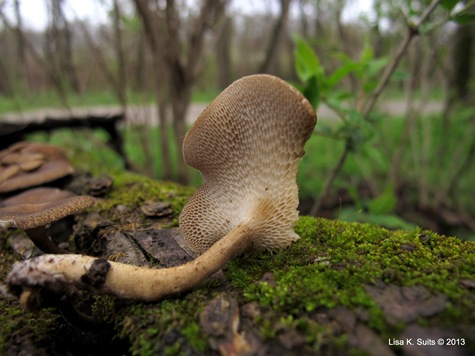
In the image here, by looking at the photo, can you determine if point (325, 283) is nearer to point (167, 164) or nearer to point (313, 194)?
point (167, 164)

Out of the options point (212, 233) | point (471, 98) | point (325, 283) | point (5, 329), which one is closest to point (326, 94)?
point (212, 233)

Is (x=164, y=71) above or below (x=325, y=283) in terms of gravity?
above

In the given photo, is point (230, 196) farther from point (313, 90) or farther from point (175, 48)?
point (175, 48)

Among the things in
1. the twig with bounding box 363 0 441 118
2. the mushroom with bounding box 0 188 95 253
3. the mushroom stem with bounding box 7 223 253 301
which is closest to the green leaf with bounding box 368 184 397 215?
the twig with bounding box 363 0 441 118

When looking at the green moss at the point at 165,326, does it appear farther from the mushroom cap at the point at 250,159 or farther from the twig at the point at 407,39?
the twig at the point at 407,39

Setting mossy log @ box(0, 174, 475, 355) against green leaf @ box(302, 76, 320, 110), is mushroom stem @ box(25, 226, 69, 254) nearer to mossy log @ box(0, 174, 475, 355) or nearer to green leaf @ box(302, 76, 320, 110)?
mossy log @ box(0, 174, 475, 355)

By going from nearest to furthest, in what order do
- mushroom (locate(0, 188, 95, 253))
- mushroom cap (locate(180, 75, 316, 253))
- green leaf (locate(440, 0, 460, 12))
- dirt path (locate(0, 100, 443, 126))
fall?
mushroom cap (locate(180, 75, 316, 253))
mushroom (locate(0, 188, 95, 253))
green leaf (locate(440, 0, 460, 12))
dirt path (locate(0, 100, 443, 126))

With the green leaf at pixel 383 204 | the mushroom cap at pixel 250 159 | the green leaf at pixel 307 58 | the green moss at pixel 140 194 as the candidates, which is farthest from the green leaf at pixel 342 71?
the green moss at pixel 140 194
